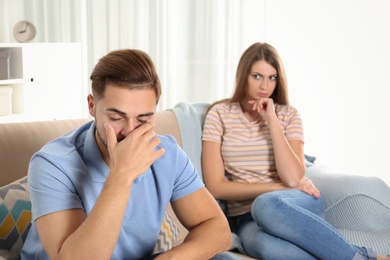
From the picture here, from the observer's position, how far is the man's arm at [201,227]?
1.70 metres

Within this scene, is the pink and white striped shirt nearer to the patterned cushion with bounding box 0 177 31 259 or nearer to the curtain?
the patterned cushion with bounding box 0 177 31 259

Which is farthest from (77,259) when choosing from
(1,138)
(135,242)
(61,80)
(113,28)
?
(113,28)

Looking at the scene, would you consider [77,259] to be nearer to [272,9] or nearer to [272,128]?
[272,128]

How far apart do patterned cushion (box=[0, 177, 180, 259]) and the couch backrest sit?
10 centimetres

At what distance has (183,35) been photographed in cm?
480

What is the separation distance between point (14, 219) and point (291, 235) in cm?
97

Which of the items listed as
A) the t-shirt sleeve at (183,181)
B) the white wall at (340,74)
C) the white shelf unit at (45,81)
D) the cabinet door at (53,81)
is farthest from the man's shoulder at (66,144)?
the white wall at (340,74)

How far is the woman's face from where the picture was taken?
2.72 metres

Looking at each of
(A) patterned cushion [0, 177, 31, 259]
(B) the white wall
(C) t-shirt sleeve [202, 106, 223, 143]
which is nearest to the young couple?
(A) patterned cushion [0, 177, 31, 259]

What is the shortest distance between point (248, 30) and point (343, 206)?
Result: 2379 millimetres

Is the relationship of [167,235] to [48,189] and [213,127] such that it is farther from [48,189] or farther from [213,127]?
[213,127]

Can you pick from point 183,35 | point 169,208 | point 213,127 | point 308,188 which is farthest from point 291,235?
point 183,35

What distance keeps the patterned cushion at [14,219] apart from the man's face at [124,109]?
421 millimetres

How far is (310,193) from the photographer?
2602mm
